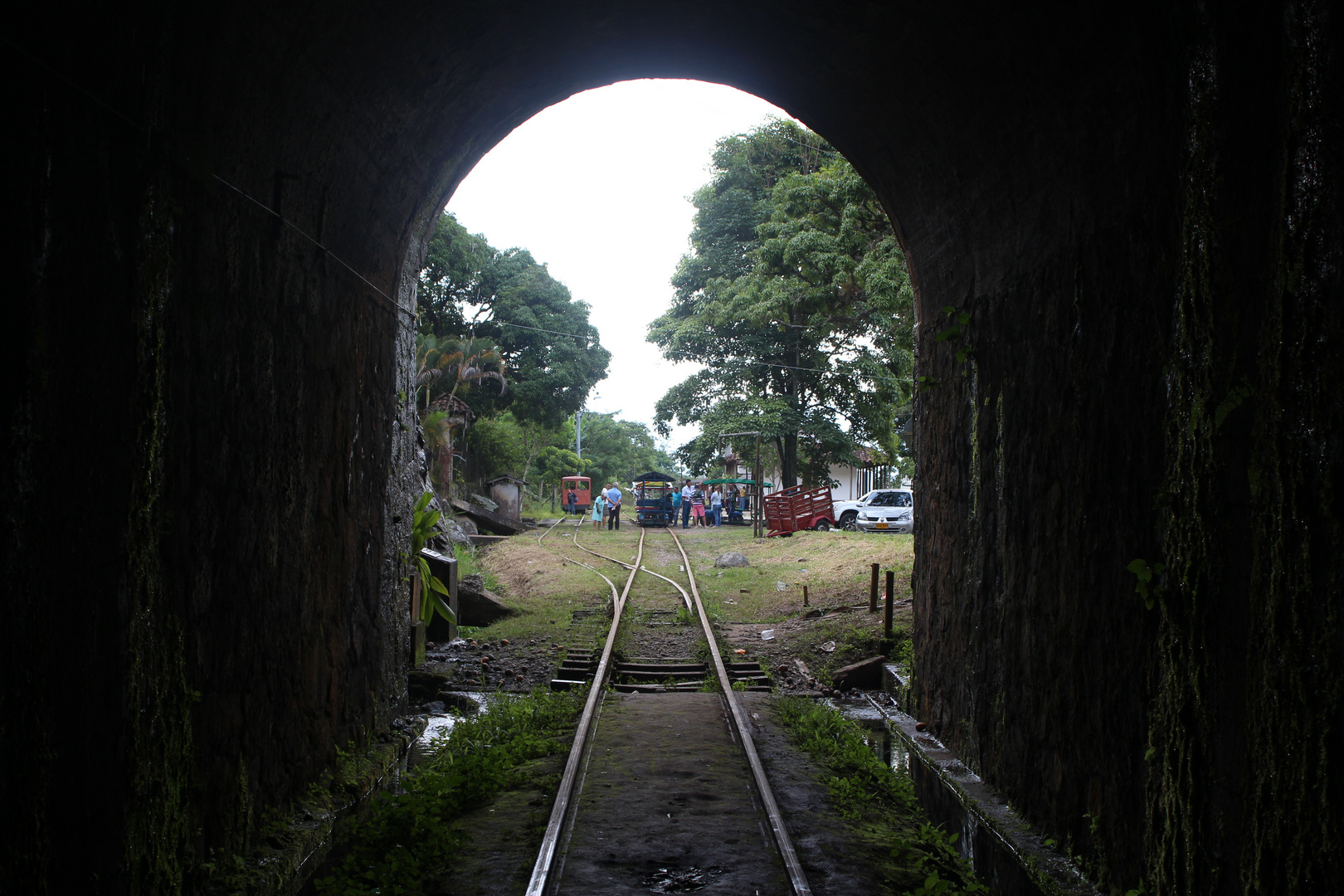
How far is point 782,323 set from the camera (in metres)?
26.3

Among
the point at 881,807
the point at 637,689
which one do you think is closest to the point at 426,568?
the point at 637,689

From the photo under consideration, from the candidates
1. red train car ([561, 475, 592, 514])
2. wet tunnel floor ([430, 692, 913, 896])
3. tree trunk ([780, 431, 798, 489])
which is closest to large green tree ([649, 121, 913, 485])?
tree trunk ([780, 431, 798, 489])

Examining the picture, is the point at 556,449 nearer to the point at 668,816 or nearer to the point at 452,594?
the point at 452,594

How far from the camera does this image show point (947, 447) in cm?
622

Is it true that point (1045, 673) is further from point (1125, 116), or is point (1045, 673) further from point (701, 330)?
point (701, 330)

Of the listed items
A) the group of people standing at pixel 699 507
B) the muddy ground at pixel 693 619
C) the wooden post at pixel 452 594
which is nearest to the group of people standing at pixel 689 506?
the group of people standing at pixel 699 507

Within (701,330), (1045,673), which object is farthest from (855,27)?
(701,330)

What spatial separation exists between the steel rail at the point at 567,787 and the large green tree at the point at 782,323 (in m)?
13.9

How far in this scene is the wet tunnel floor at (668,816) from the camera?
3980mm

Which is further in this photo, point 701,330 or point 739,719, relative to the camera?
point 701,330

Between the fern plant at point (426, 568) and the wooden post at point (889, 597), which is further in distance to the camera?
the wooden post at point (889, 597)

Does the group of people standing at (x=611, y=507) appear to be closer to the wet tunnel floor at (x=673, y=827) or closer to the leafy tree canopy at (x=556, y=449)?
the leafy tree canopy at (x=556, y=449)

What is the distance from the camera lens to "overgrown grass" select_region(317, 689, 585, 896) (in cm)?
398

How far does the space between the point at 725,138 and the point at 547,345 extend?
10188 mm
